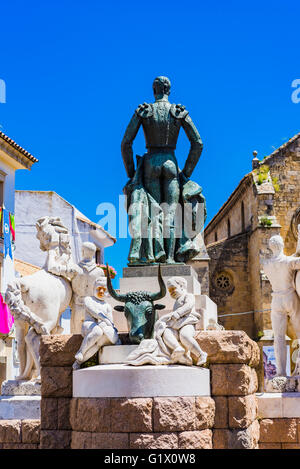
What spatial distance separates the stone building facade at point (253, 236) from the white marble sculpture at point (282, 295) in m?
25.2

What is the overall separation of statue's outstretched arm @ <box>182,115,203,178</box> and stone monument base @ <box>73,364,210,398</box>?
413 centimetres

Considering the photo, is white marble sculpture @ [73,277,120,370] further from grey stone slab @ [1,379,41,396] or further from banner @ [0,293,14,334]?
banner @ [0,293,14,334]

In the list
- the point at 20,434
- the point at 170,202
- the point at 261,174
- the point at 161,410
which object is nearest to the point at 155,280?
the point at 170,202

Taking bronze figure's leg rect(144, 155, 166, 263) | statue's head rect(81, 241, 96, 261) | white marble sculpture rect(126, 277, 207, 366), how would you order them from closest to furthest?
white marble sculpture rect(126, 277, 207, 366), statue's head rect(81, 241, 96, 261), bronze figure's leg rect(144, 155, 166, 263)

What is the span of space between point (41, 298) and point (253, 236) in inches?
1062

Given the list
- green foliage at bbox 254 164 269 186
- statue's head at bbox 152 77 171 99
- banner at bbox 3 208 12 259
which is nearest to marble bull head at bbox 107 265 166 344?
statue's head at bbox 152 77 171 99

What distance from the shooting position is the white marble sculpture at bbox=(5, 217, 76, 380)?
9516 mm

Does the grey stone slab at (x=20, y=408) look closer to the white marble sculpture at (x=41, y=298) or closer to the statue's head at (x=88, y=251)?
the white marble sculpture at (x=41, y=298)

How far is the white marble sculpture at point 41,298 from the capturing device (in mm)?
9516

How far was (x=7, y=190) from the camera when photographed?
30.0m

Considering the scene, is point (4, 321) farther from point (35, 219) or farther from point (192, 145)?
point (192, 145)

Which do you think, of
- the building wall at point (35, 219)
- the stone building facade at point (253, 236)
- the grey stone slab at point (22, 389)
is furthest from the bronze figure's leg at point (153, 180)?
the stone building facade at point (253, 236)

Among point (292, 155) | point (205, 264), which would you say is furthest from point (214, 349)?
point (292, 155)
